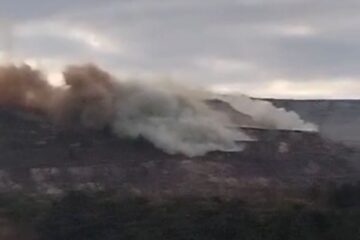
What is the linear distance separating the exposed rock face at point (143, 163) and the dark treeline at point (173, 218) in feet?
14.8

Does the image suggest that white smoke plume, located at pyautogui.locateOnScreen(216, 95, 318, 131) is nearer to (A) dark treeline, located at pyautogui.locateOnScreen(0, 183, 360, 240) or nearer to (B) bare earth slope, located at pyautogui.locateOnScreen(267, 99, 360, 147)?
(B) bare earth slope, located at pyautogui.locateOnScreen(267, 99, 360, 147)

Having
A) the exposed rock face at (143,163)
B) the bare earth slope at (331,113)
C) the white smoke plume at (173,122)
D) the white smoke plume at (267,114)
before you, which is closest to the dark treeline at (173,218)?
the exposed rock face at (143,163)

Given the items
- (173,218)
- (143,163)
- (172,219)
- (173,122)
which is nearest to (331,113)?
(173,122)

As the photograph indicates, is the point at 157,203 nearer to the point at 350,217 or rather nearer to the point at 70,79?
the point at 350,217

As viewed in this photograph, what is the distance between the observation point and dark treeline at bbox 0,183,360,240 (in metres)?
110

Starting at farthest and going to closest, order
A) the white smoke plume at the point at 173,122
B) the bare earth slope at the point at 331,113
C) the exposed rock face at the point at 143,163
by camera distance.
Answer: the bare earth slope at the point at 331,113
the white smoke plume at the point at 173,122
the exposed rock face at the point at 143,163

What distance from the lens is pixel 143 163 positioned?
132 meters

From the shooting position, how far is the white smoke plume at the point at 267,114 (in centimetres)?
15750

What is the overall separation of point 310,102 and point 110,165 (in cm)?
5560

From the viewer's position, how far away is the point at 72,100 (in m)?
144

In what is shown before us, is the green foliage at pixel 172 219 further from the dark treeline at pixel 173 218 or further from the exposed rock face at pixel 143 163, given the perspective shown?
the exposed rock face at pixel 143 163

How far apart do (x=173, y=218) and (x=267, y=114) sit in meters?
50.5

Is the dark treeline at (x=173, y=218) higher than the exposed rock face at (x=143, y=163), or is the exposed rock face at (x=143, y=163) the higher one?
the exposed rock face at (x=143, y=163)

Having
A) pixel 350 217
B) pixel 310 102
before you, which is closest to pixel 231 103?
pixel 310 102
